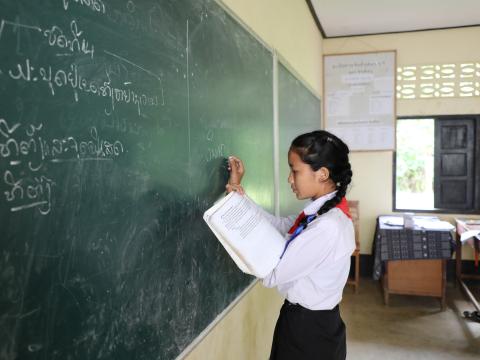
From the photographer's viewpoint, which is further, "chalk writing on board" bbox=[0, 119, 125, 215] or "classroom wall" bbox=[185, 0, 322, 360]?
"classroom wall" bbox=[185, 0, 322, 360]

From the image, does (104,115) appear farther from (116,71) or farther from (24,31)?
(24,31)

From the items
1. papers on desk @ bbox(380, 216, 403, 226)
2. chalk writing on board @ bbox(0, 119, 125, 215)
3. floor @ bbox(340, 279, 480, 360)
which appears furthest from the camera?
papers on desk @ bbox(380, 216, 403, 226)

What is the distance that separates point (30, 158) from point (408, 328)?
138 inches

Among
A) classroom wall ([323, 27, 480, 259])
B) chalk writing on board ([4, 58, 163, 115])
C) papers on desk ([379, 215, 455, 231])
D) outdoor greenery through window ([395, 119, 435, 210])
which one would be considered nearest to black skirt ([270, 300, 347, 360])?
chalk writing on board ([4, 58, 163, 115])

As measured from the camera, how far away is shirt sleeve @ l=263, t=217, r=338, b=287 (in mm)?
1367

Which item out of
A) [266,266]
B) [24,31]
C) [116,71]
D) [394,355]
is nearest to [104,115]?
[116,71]

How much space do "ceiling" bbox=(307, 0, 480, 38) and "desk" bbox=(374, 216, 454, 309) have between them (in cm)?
214

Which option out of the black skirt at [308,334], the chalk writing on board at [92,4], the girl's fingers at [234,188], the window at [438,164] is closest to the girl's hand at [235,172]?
the girl's fingers at [234,188]

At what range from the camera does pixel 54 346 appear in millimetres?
800

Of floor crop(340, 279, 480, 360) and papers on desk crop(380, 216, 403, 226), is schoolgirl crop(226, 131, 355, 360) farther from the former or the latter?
papers on desk crop(380, 216, 403, 226)

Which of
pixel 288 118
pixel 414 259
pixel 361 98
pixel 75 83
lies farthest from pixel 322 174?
pixel 361 98

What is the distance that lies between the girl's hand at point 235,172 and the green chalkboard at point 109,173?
0.22 ft

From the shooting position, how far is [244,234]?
1.30m

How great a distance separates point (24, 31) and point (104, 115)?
0.80 feet
